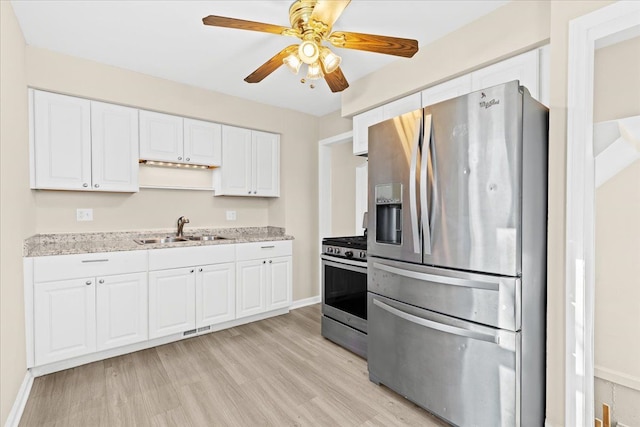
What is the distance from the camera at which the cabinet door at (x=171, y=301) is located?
2807 mm

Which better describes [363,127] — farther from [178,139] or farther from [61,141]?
[61,141]

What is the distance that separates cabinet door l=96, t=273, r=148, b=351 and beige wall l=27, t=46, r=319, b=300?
74 centimetres

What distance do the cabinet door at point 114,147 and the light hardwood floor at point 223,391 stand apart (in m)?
1.56

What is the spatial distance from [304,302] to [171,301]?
5.82 feet

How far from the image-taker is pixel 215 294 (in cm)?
317

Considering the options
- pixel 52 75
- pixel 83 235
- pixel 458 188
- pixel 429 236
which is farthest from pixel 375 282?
pixel 52 75

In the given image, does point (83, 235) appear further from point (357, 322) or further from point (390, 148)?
point (390, 148)

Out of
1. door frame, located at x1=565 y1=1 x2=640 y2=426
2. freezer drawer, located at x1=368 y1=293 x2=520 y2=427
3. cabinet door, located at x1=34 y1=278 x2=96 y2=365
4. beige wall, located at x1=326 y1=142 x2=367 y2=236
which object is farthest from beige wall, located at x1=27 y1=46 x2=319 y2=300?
door frame, located at x1=565 y1=1 x2=640 y2=426

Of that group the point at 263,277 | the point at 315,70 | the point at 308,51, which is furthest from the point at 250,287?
the point at 308,51

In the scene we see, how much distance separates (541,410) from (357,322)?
1.34m

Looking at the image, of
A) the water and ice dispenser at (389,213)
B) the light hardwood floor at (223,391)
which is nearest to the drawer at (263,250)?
the light hardwood floor at (223,391)

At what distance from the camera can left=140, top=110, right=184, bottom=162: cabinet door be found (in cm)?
304

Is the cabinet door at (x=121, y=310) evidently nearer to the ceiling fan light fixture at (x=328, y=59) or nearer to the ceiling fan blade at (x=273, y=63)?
the ceiling fan blade at (x=273, y=63)

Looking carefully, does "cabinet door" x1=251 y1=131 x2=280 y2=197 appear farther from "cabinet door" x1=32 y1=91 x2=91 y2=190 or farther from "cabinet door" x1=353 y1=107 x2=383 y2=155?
"cabinet door" x1=32 y1=91 x2=91 y2=190
